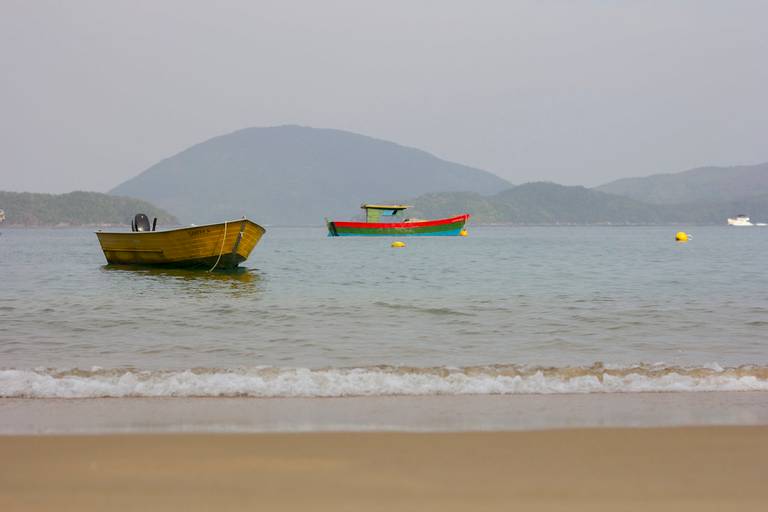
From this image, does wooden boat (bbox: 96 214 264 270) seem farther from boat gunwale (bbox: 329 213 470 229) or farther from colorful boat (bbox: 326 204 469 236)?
boat gunwale (bbox: 329 213 470 229)

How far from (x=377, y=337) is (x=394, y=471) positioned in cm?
676

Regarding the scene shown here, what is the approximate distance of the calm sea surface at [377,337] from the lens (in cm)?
733

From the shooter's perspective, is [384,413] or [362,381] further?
[362,381]

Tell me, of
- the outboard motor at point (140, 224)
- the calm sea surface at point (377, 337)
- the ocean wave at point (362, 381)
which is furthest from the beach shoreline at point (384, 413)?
the outboard motor at point (140, 224)

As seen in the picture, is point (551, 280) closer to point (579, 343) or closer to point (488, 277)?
point (488, 277)

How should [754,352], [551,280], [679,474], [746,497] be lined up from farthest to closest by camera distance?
[551,280], [754,352], [679,474], [746,497]

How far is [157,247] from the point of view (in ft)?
85.0

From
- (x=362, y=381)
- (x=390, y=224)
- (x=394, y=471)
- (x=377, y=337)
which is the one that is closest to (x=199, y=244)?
(x=377, y=337)

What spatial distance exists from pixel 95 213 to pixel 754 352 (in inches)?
8171

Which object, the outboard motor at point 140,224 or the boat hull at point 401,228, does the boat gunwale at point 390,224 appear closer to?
the boat hull at point 401,228

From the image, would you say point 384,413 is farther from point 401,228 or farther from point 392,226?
point 401,228

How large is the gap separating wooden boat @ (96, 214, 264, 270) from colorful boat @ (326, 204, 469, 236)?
149 ft

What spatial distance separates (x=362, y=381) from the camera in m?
7.34

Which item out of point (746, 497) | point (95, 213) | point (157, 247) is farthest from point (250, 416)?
point (95, 213)
